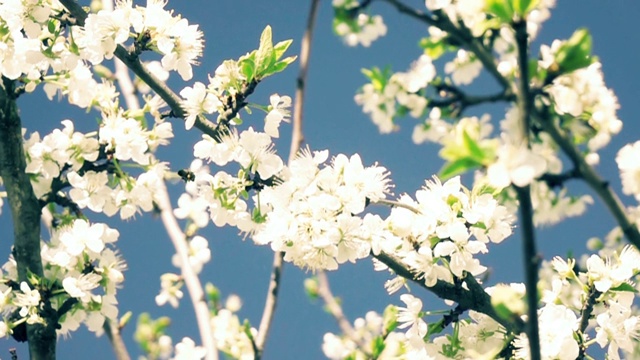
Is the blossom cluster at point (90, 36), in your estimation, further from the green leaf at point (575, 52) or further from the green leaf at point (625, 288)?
the green leaf at point (625, 288)

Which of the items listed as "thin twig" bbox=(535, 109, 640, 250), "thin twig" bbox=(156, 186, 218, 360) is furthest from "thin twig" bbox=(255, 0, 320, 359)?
"thin twig" bbox=(535, 109, 640, 250)

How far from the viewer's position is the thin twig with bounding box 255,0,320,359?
5.95 feet

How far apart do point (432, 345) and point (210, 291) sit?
5.81 feet

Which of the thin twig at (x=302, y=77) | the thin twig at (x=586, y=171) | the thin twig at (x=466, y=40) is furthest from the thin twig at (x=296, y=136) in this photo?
the thin twig at (x=586, y=171)

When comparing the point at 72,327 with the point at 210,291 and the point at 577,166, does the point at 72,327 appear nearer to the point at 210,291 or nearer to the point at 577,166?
the point at 210,291

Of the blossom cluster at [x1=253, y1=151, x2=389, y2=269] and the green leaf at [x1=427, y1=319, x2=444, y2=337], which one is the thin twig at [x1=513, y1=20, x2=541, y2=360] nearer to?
the blossom cluster at [x1=253, y1=151, x2=389, y2=269]

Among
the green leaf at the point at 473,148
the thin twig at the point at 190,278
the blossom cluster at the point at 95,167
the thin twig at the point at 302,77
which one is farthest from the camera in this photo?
the blossom cluster at the point at 95,167

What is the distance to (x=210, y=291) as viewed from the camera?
356cm

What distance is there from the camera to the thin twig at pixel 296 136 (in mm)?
1813

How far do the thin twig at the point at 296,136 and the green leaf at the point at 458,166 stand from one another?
33.6 inches

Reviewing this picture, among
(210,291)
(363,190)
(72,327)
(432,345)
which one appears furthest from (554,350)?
(210,291)

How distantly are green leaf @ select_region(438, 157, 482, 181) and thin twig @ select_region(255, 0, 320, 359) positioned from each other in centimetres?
85

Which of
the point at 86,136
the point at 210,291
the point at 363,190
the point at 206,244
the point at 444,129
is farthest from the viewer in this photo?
the point at 444,129

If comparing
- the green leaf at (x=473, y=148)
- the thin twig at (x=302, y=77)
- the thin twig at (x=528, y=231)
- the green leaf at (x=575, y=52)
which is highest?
the thin twig at (x=302, y=77)
